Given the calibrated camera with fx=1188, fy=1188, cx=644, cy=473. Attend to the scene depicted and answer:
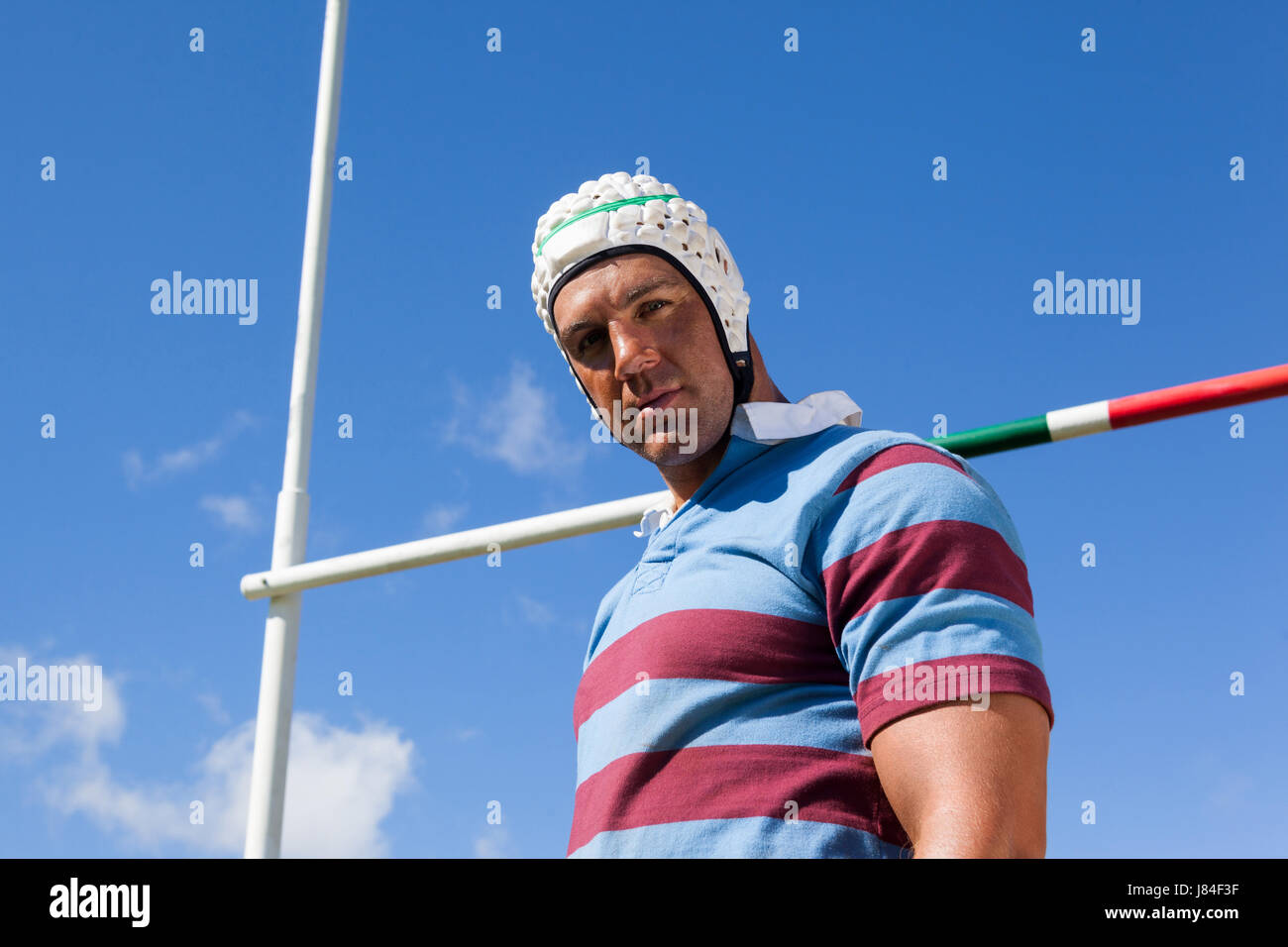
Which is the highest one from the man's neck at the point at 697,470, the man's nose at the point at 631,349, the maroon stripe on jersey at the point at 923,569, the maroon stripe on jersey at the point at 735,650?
the man's nose at the point at 631,349

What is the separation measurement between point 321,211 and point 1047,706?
3841 millimetres

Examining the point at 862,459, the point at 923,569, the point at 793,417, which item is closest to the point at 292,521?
the point at 793,417

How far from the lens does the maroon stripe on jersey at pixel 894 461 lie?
1.43m

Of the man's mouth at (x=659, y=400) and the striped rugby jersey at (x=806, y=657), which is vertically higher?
the man's mouth at (x=659, y=400)

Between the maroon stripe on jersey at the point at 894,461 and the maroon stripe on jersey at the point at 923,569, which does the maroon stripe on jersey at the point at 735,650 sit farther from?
the maroon stripe on jersey at the point at 894,461

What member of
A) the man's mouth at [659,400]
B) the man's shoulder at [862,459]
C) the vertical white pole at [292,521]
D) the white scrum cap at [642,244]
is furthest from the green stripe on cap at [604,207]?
the vertical white pole at [292,521]

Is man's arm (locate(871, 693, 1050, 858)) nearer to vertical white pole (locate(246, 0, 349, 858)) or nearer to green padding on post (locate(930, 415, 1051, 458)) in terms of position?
green padding on post (locate(930, 415, 1051, 458))

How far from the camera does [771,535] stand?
1.45 m

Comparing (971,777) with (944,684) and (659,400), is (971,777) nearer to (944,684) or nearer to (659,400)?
(944,684)

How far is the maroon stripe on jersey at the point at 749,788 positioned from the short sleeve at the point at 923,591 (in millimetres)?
54
